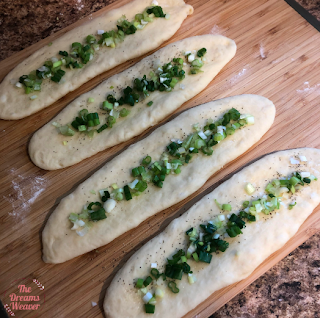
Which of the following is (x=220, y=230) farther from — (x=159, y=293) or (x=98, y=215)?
(x=98, y=215)

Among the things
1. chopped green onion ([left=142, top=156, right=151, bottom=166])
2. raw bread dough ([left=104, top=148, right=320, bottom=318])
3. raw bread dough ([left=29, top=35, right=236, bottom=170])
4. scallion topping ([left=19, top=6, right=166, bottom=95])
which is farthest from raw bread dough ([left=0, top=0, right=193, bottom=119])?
raw bread dough ([left=104, top=148, right=320, bottom=318])

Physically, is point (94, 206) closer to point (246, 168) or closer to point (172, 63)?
point (246, 168)

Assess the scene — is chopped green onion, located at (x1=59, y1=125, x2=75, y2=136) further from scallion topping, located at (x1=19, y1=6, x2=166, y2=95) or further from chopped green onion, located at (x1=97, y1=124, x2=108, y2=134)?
scallion topping, located at (x1=19, y1=6, x2=166, y2=95)

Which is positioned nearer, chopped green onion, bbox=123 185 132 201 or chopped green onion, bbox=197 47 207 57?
chopped green onion, bbox=123 185 132 201

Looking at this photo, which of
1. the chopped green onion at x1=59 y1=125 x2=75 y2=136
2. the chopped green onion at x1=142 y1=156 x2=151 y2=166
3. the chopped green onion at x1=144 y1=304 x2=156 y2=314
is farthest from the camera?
the chopped green onion at x1=59 y1=125 x2=75 y2=136

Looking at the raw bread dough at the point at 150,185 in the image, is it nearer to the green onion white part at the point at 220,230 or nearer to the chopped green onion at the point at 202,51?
the green onion white part at the point at 220,230

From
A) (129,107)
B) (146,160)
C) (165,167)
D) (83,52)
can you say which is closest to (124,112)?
(129,107)
